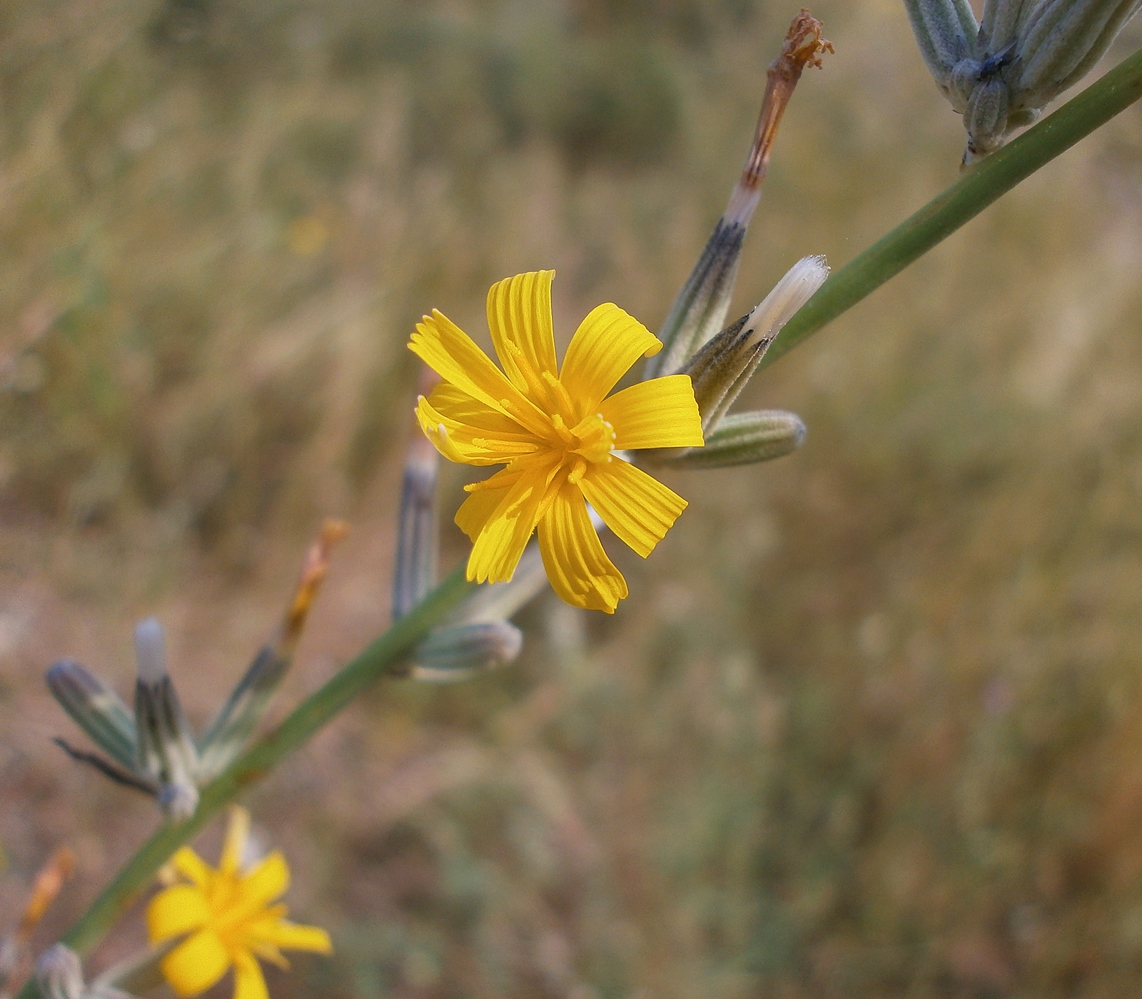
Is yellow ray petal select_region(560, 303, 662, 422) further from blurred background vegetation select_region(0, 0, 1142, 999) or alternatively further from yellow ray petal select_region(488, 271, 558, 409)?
blurred background vegetation select_region(0, 0, 1142, 999)

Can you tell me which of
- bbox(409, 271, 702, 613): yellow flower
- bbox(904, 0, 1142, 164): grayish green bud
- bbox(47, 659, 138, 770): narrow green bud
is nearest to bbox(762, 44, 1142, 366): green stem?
bbox(904, 0, 1142, 164): grayish green bud

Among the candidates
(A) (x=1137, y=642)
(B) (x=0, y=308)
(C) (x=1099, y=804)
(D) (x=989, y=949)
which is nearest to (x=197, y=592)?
(B) (x=0, y=308)

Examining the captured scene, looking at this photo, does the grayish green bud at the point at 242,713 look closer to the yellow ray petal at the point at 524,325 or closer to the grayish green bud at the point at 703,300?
the yellow ray petal at the point at 524,325

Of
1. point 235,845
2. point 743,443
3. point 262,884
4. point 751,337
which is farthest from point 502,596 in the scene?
point 235,845

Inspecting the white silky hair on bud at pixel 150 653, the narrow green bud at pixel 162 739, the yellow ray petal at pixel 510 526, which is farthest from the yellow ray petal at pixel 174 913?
the yellow ray petal at pixel 510 526

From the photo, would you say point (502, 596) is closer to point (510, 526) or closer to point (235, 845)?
point (510, 526)

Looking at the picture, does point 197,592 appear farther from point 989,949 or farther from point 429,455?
point 989,949
